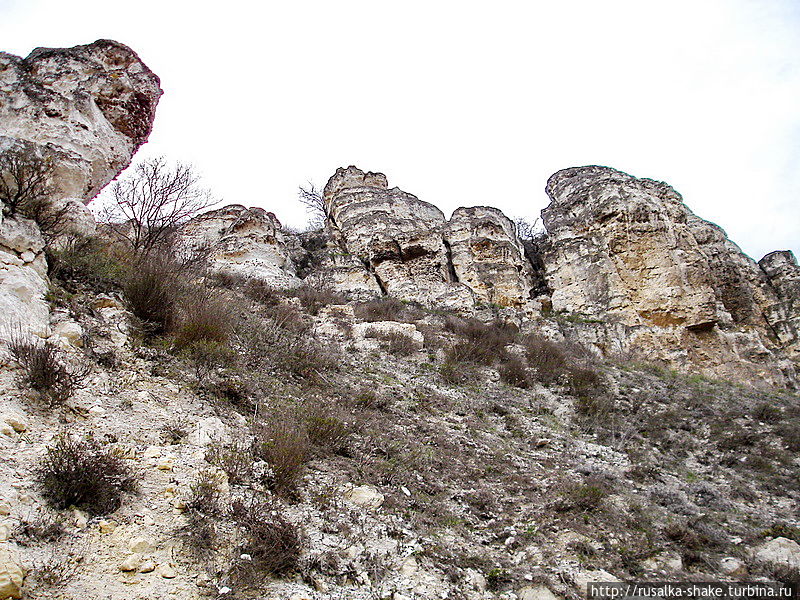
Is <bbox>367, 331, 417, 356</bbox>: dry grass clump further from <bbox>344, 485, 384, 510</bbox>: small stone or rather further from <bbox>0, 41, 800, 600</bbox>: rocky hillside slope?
<bbox>344, 485, 384, 510</bbox>: small stone

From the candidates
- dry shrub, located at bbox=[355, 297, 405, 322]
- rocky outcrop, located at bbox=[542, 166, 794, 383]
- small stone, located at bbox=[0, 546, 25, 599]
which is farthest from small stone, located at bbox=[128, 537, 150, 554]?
rocky outcrop, located at bbox=[542, 166, 794, 383]

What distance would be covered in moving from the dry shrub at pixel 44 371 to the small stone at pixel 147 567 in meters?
1.97

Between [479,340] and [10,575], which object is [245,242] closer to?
[479,340]

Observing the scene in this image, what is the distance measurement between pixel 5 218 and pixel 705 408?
12674 mm

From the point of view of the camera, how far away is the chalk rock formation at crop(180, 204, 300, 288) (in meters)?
17.8

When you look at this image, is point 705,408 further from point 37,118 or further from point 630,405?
point 37,118

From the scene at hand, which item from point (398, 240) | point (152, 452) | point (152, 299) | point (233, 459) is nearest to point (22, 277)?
point (152, 299)

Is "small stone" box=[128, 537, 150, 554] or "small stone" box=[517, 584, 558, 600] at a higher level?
"small stone" box=[128, 537, 150, 554]

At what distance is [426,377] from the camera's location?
9.82m

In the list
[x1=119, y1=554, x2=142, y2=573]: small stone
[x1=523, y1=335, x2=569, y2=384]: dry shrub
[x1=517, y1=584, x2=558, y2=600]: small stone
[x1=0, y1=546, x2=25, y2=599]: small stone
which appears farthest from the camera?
[x1=523, y1=335, x2=569, y2=384]: dry shrub

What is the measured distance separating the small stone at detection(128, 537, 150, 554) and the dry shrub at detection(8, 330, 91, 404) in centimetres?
176

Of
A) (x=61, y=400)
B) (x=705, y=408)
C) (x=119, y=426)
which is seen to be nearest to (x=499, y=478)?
(x=119, y=426)

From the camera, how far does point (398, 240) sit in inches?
835

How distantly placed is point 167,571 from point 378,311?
37.3 ft
